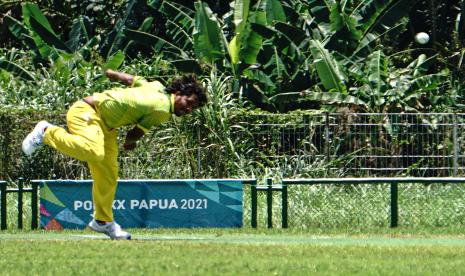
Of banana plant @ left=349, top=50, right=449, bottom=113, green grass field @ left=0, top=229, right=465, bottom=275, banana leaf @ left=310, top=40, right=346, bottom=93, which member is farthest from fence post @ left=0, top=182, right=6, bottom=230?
banana plant @ left=349, top=50, right=449, bottom=113

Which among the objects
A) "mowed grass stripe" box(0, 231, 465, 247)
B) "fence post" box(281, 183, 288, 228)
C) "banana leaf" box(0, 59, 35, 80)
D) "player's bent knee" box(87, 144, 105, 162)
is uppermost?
"banana leaf" box(0, 59, 35, 80)

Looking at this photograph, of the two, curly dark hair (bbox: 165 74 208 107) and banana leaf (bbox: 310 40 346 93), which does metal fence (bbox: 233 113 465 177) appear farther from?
curly dark hair (bbox: 165 74 208 107)

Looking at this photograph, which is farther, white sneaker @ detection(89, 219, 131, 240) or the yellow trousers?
white sneaker @ detection(89, 219, 131, 240)

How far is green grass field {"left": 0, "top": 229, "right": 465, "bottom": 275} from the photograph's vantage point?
381 inches

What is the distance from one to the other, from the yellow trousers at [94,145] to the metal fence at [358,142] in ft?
22.2

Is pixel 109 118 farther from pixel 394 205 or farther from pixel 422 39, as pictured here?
pixel 422 39

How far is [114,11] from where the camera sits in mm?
30328

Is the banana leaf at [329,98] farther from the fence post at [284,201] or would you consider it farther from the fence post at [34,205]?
the fence post at [34,205]

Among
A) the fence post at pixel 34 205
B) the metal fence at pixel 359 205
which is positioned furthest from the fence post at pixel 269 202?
the fence post at pixel 34 205

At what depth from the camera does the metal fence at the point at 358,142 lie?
18.7 meters

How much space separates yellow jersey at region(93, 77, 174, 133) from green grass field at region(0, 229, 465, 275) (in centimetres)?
123

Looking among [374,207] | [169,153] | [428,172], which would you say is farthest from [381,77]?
[374,207]

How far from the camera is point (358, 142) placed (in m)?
18.9

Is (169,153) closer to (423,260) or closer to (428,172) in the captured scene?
(428,172)
